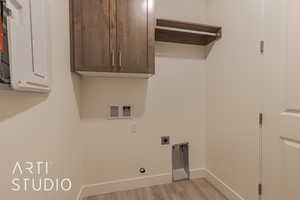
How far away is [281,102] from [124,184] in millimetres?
1954

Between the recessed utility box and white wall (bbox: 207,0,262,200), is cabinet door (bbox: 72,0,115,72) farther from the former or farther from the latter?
the recessed utility box

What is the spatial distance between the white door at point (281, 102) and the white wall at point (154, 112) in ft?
3.16

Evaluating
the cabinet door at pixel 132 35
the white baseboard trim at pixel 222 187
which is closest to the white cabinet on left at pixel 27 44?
the cabinet door at pixel 132 35

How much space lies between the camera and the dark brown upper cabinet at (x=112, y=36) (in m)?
1.51

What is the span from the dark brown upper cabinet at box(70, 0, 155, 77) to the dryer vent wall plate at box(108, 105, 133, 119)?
55 cm

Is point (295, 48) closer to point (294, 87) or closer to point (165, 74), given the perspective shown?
point (294, 87)

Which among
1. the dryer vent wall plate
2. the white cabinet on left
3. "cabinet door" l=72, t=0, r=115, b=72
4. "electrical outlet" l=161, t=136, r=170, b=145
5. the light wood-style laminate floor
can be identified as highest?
"cabinet door" l=72, t=0, r=115, b=72

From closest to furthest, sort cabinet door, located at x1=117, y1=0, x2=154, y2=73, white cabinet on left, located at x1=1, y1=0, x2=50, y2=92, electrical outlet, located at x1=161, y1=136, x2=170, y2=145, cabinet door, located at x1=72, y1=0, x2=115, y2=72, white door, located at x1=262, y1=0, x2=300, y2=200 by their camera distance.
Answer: white cabinet on left, located at x1=1, y1=0, x2=50, y2=92 < white door, located at x1=262, y1=0, x2=300, y2=200 < cabinet door, located at x1=72, y1=0, x2=115, y2=72 < cabinet door, located at x1=117, y1=0, x2=154, y2=73 < electrical outlet, located at x1=161, y1=136, x2=170, y2=145

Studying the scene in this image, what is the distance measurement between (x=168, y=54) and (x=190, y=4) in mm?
800

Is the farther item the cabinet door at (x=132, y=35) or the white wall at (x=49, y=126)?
the cabinet door at (x=132, y=35)

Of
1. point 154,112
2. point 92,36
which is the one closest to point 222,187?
point 154,112

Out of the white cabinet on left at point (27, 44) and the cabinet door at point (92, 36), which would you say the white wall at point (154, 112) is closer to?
the cabinet door at point (92, 36)

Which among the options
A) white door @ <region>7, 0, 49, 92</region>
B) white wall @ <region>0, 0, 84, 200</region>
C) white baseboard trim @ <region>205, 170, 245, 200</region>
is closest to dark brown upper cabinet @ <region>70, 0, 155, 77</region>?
white wall @ <region>0, 0, 84, 200</region>

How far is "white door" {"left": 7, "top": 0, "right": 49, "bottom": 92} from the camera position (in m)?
0.55
